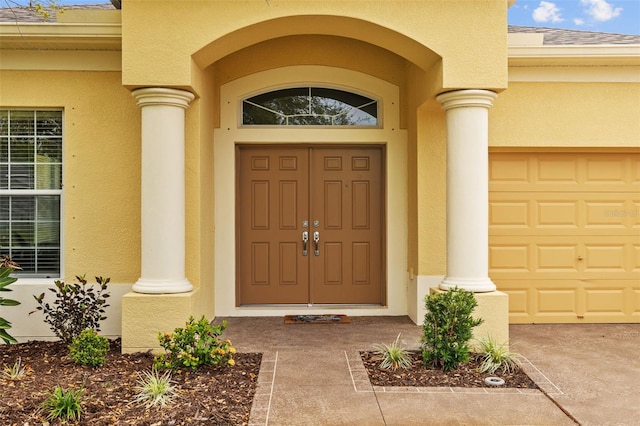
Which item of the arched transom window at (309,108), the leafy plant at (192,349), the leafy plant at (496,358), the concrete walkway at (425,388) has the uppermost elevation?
the arched transom window at (309,108)

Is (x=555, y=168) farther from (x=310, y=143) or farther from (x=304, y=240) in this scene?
(x=304, y=240)

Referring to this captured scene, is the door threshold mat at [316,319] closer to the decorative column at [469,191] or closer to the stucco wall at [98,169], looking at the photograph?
the decorative column at [469,191]

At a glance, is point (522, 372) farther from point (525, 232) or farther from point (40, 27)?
point (40, 27)

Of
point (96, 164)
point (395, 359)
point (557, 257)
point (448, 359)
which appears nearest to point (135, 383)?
point (395, 359)

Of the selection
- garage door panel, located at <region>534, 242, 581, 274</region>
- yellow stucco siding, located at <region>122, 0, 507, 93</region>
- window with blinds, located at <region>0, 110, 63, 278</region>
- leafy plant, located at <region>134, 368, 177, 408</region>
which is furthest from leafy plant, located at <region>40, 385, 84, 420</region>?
garage door panel, located at <region>534, 242, 581, 274</region>

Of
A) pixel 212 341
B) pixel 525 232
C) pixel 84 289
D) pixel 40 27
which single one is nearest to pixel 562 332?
pixel 525 232

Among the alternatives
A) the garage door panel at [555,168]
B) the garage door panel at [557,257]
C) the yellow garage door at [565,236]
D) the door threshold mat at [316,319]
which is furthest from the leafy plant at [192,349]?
the garage door panel at [555,168]

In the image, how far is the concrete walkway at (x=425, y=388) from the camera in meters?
4.17

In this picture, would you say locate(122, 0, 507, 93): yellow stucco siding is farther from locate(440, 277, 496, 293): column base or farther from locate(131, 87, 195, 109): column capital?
locate(440, 277, 496, 293): column base

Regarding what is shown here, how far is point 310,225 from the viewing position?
7.76m

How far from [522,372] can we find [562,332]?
1997mm

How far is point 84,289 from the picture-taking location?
6453 mm

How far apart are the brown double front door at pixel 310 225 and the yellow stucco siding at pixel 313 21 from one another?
2103 millimetres

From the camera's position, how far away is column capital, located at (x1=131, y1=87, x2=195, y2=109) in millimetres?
5805
